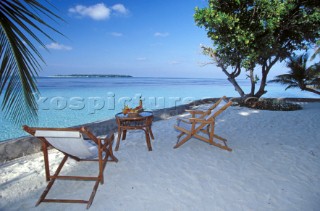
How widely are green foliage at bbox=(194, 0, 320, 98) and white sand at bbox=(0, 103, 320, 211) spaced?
12.9 feet

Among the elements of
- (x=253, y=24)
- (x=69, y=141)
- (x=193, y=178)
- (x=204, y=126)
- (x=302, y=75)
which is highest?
(x=253, y=24)

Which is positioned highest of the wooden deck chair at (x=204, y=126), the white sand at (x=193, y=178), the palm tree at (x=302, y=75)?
the palm tree at (x=302, y=75)

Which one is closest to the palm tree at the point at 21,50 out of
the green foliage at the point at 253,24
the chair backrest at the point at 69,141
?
the chair backrest at the point at 69,141

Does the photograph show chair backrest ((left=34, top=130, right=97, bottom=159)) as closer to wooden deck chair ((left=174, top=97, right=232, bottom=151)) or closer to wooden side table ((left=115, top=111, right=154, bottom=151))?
wooden side table ((left=115, top=111, right=154, bottom=151))

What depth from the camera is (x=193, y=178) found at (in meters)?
2.75

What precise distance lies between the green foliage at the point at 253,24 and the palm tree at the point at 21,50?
609 centimetres

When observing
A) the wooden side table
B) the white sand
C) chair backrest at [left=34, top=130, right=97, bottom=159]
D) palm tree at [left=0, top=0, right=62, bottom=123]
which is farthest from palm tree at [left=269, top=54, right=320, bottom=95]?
palm tree at [left=0, top=0, right=62, bottom=123]

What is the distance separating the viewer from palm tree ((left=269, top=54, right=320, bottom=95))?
9.69m

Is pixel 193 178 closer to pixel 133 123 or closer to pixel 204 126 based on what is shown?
pixel 204 126

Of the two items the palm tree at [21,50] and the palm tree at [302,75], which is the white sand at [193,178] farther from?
the palm tree at [302,75]

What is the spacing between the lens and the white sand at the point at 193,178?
224cm

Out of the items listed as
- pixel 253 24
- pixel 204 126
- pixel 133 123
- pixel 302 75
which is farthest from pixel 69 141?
pixel 302 75

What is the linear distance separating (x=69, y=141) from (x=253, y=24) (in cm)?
716

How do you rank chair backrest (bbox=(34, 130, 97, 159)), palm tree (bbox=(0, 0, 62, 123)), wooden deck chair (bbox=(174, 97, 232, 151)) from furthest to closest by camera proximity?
wooden deck chair (bbox=(174, 97, 232, 151)) < chair backrest (bbox=(34, 130, 97, 159)) < palm tree (bbox=(0, 0, 62, 123))
